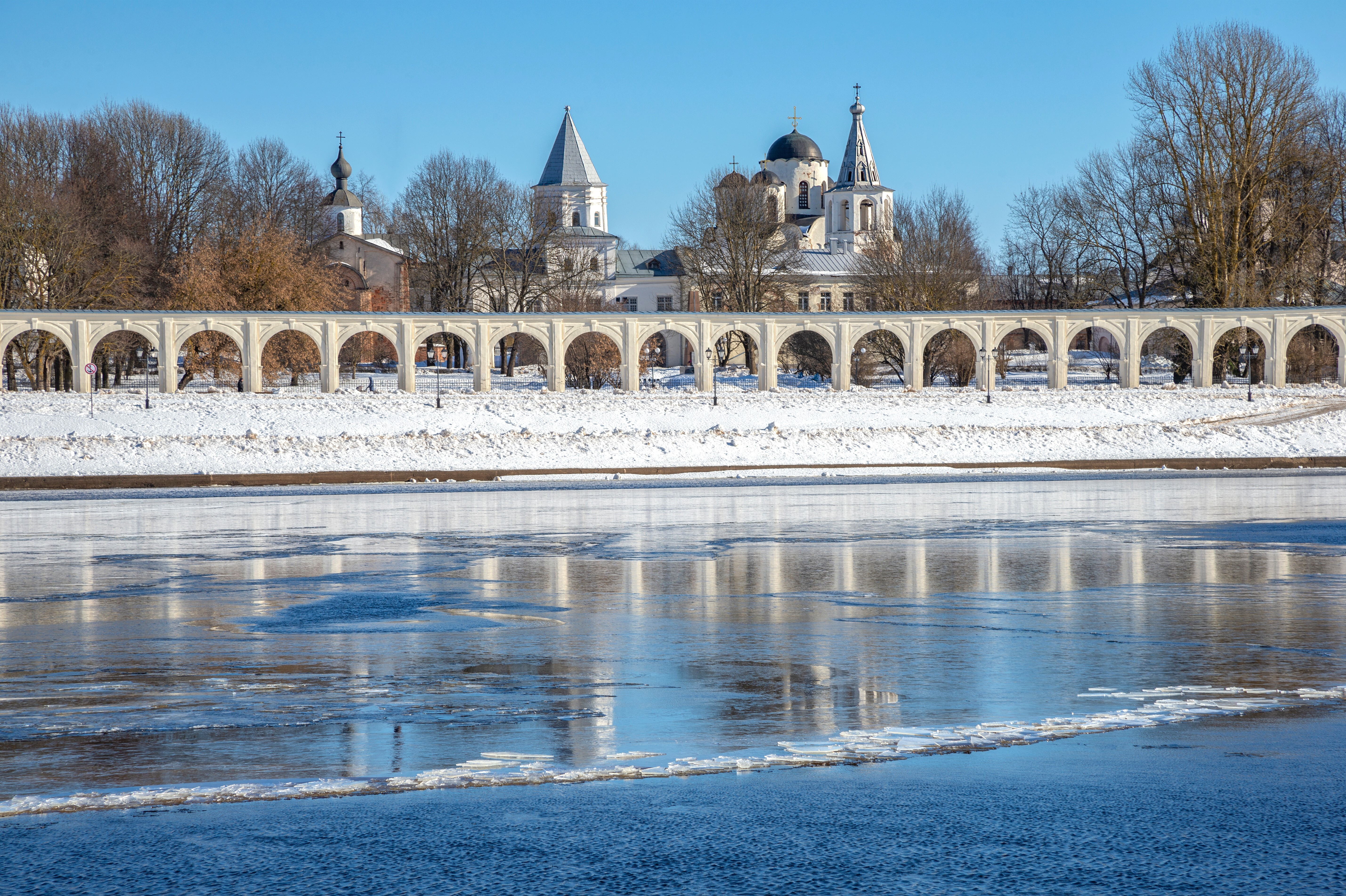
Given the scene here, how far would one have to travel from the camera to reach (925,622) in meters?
Result: 9.61

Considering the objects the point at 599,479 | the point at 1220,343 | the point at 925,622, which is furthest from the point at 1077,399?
the point at 925,622

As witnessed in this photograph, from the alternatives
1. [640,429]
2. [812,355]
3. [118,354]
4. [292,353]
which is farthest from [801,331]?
[118,354]

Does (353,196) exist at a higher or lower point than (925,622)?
higher

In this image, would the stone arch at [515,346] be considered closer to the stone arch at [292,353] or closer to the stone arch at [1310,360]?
the stone arch at [292,353]

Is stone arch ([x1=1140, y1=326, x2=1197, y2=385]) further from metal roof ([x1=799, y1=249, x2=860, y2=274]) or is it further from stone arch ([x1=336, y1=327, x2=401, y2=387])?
metal roof ([x1=799, y1=249, x2=860, y2=274])

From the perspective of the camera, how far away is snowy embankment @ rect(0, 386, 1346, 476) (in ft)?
103

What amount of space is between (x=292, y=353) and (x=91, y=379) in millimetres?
8775

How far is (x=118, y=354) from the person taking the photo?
58438mm

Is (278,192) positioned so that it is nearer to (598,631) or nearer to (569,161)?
(569,161)

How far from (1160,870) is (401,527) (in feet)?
45.3

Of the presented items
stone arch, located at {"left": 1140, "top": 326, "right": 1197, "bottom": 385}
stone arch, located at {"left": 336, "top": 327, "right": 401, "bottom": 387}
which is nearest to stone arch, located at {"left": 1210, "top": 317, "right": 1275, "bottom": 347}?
stone arch, located at {"left": 1140, "top": 326, "right": 1197, "bottom": 385}

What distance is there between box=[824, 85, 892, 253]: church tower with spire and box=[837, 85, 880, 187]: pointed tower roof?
1.1 inches

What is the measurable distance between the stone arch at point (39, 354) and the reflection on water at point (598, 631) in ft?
125

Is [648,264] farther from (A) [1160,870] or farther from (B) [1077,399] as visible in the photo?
(A) [1160,870]
